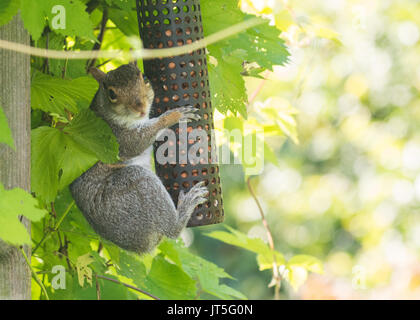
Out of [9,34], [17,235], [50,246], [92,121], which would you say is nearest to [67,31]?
[9,34]

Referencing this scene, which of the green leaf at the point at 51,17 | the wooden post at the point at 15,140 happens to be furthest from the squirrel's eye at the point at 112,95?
the green leaf at the point at 51,17

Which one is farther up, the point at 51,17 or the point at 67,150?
the point at 51,17

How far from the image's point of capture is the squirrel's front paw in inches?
63.0

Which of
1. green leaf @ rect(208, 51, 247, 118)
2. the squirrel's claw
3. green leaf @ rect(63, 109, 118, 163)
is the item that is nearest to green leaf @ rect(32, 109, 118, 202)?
green leaf @ rect(63, 109, 118, 163)

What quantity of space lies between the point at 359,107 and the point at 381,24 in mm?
1091

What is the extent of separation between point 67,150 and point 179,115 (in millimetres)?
320

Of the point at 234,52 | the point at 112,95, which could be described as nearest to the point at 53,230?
the point at 112,95

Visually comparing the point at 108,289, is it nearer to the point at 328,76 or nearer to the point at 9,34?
the point at 9,34

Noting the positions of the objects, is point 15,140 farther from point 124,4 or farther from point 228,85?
point 228,85

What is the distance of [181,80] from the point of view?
1.64 m

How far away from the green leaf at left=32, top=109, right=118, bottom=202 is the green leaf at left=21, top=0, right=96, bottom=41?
1.03 ft

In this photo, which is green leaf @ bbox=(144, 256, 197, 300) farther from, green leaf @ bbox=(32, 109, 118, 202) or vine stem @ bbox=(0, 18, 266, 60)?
vine stem @ bbox=(0, 18, 266, 60)

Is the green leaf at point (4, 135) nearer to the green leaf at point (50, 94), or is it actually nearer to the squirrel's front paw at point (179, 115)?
the green leaf at point (50, 94)

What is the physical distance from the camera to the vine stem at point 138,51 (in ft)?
3.96
